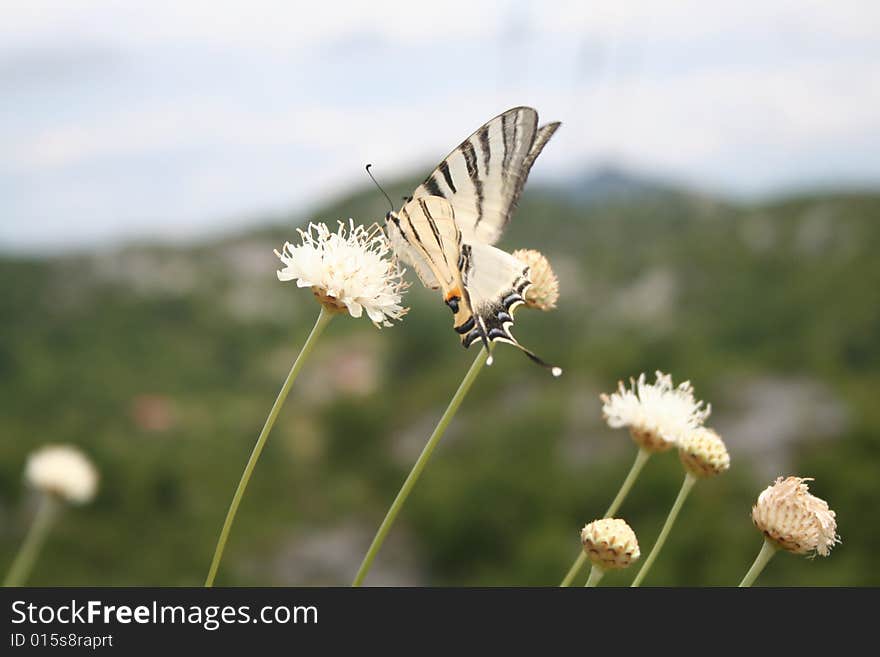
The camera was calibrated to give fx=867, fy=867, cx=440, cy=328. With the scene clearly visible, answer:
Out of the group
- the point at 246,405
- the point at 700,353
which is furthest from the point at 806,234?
the point at 246,405

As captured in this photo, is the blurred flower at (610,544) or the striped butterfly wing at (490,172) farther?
the striped butterfly wing at (490,172)

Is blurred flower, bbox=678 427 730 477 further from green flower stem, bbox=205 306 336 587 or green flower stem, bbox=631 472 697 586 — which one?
green flower stem, bbox=205 306 336 587

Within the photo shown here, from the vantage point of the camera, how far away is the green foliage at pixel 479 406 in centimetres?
2769

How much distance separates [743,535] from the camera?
23.2 metres

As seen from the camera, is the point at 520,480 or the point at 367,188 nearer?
the point at 520,480

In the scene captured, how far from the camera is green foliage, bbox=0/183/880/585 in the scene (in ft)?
90.8

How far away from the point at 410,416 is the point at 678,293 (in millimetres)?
37650

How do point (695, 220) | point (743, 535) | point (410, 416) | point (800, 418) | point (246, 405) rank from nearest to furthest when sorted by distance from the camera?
point (743, 535), point (800, 418), point (410, 416), point (246, 405), point (695, 220)

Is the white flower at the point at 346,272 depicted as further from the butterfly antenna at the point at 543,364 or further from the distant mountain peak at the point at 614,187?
the distant mountain peak at the point at 614,187

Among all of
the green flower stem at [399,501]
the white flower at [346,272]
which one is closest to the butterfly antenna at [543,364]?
the green flower stem at [399,501]

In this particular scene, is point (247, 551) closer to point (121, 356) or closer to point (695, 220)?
point (121, 356)

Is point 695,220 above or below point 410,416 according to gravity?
above

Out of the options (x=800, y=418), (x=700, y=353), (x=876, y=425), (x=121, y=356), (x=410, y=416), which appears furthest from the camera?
(x=121, y=356)

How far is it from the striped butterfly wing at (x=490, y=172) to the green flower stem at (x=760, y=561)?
1.05 metres
